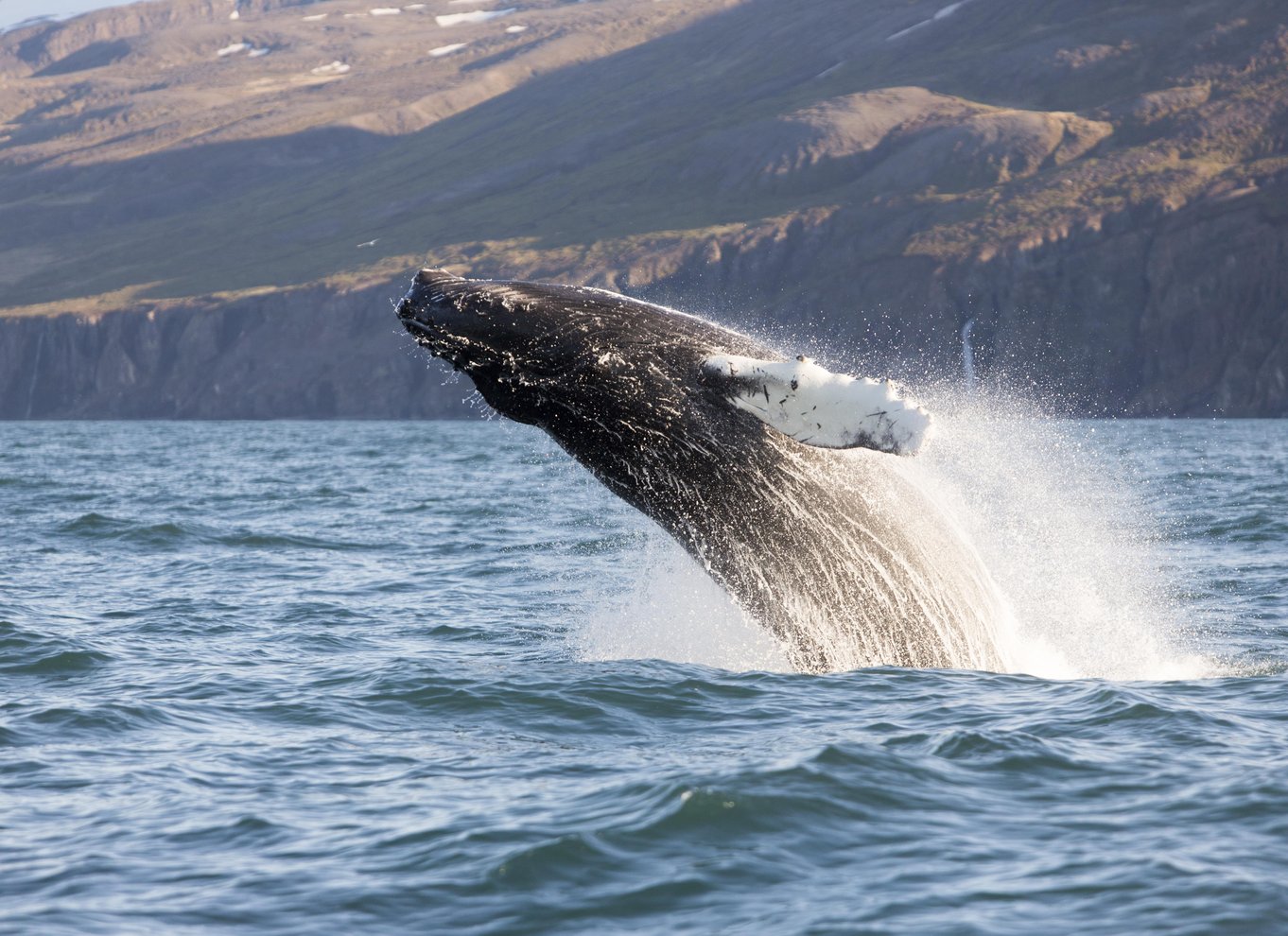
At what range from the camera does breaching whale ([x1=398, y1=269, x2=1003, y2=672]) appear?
1076 cm

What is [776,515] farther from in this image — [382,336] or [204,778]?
[382,336]

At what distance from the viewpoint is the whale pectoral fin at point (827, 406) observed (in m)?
9.86

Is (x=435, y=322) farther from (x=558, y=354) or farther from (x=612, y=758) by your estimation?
(x=612, y=758)

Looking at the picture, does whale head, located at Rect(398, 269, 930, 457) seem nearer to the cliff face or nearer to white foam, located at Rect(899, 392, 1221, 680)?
white foam, located at Rect(899, 392, 1221, 680)

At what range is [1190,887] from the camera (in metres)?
7.28

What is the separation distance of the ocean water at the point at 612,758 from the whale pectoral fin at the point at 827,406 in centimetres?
129

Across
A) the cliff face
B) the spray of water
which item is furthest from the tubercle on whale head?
the cliff face

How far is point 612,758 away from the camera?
10.1 meters

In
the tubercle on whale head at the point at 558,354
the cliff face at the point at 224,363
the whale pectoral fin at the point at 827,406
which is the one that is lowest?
the cliff face at the point at 224,363

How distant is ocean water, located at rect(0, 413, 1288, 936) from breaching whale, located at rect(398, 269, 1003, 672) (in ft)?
1.81

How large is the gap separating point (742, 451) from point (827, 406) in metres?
1.22

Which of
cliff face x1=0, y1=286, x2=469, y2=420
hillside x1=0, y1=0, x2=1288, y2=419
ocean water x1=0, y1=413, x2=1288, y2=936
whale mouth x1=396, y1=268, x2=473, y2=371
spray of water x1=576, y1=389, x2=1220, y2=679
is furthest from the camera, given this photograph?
cliff face x1=0, y1=286, x2=469, y2=420

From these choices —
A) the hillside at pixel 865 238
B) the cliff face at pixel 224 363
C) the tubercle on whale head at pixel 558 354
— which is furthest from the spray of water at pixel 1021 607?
the cliff face at pixel 224 363

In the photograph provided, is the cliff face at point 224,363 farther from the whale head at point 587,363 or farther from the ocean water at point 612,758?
the whale head at point 587,363
